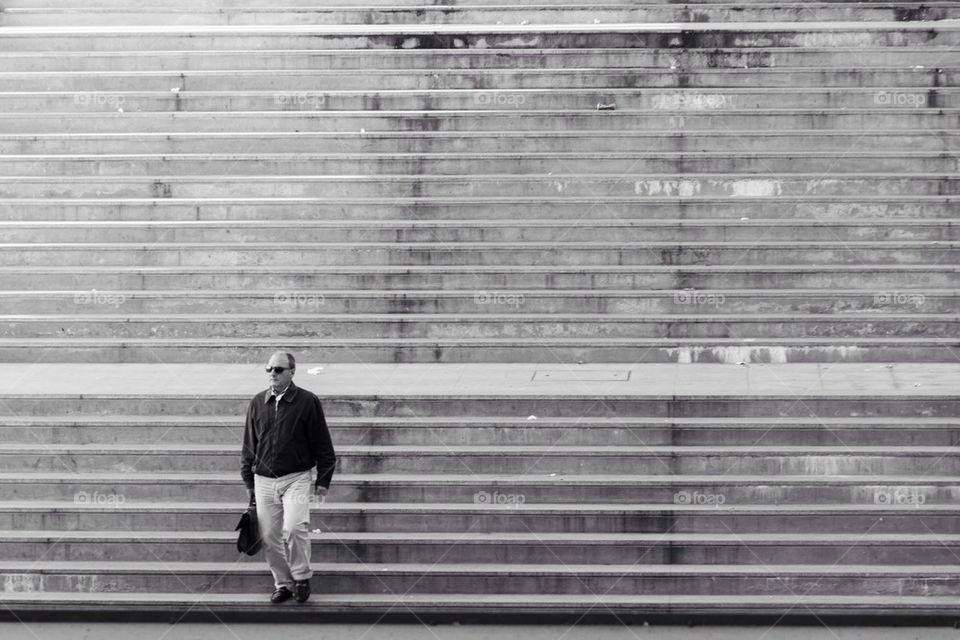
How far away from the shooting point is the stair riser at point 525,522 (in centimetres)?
908

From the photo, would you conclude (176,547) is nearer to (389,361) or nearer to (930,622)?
(389,361)

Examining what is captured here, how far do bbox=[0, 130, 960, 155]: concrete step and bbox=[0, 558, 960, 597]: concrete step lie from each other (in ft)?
17.1

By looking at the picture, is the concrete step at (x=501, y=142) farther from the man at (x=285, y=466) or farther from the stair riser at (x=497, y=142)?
the man at (x=285, y=466)

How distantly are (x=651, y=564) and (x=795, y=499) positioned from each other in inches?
44.3

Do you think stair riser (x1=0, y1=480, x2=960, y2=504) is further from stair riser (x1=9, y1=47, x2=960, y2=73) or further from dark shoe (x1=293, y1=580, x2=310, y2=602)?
stair riser (x1=9, y1=47, x2=960, y2=73)

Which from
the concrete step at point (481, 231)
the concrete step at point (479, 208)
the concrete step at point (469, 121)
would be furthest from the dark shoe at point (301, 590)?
the concrete step at point (469, 121)

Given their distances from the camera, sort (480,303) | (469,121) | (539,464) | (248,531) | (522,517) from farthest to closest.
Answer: (469,121) → (480,303) → (539,464) → (522,517) → (248,531)

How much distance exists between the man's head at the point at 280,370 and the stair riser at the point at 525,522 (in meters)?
1.14

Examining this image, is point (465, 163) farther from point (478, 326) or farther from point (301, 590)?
point (301, 590)

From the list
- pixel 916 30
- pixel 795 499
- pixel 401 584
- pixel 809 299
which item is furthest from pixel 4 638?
pixel 916 30

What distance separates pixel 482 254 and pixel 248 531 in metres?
4.48

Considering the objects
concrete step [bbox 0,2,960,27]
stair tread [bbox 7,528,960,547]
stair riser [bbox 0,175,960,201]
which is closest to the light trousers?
stair tread [bbox 7,528,960,547]

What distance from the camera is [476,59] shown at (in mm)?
14133

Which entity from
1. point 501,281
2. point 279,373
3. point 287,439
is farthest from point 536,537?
point 501,281
